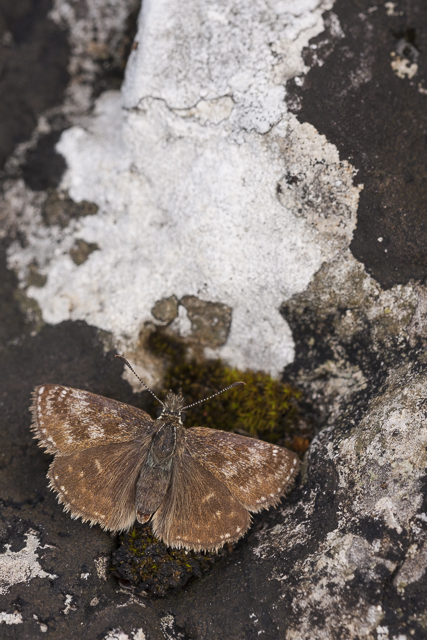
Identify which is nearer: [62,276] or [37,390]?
[37,390]

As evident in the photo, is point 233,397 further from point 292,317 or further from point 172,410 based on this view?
point 292,317

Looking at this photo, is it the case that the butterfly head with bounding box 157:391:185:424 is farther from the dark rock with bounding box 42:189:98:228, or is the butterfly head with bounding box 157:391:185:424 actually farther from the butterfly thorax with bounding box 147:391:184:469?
the dark rock with bounding box 42:189:98:228

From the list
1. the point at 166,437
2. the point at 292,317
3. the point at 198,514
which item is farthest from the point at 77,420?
the point at 292,317

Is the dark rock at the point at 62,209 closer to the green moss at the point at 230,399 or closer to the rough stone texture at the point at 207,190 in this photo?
the rough stone texture at the point at 207,190

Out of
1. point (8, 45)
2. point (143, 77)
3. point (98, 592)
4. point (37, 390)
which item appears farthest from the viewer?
point (8, 45)

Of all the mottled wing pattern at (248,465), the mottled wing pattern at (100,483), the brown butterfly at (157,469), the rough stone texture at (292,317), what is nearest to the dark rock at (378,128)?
the rough stone texture at (292,317)

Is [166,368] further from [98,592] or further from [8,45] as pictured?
[8,45]

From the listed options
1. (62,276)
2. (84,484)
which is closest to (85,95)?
(62,276)
